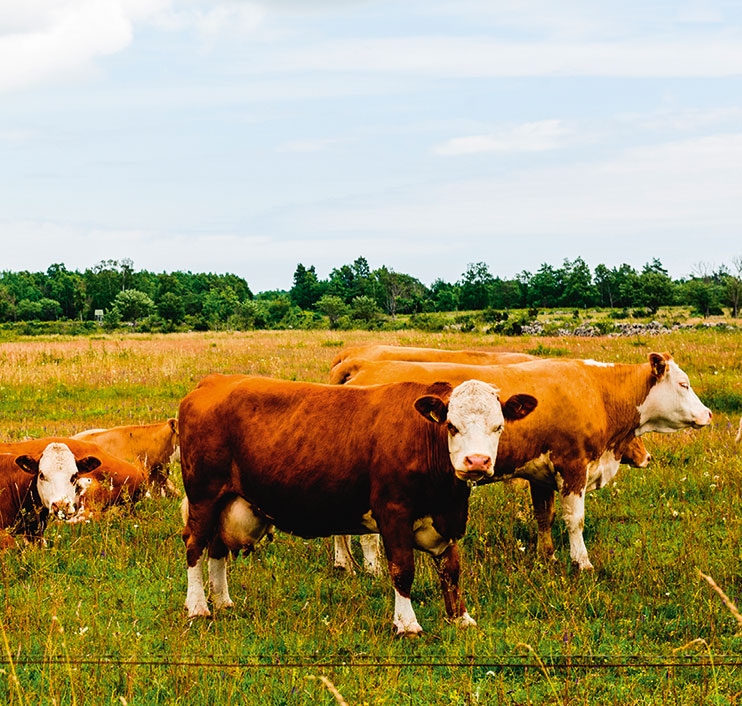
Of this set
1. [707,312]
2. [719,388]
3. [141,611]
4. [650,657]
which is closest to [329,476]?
[141,611]

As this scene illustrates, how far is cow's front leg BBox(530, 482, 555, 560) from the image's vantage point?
27.1ft

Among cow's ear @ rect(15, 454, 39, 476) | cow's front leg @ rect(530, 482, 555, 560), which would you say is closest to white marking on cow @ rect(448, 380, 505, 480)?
cow's front leg @ rect(530, 482, 555, 560)

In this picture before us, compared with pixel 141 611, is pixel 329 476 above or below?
above

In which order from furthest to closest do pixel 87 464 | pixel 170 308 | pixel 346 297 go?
pixel 346 297, pixel 170 308, pixel 87 464

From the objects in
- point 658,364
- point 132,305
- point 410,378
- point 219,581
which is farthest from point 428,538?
point 132,305

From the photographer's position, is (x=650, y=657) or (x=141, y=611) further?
(x=141, y=611)

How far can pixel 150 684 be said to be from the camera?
510 centimetres

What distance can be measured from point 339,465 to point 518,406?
1.48m

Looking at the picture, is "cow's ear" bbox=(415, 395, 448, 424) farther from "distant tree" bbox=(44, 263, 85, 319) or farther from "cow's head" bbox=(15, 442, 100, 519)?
"distant tree" bbox=(44, 263, 85, 319)

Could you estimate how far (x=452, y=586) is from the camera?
20.5 feet

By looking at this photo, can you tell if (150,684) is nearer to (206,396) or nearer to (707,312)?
(206,396)

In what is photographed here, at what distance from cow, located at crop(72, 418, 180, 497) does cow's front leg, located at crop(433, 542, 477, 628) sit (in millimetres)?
6489

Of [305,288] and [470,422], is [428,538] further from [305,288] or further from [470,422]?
[305,288]

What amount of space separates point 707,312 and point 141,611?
86.8 meters
